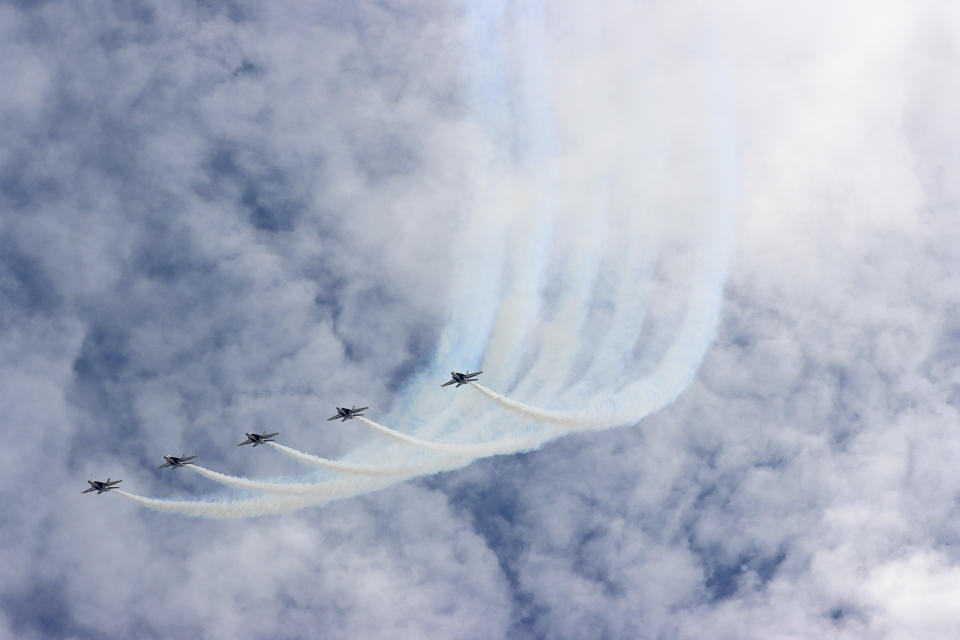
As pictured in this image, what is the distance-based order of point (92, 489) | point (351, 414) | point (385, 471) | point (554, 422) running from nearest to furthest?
point (554, 422)
point (385, 471)
point (351, 414)
point (92, 489)

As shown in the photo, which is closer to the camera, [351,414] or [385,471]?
[385,471]

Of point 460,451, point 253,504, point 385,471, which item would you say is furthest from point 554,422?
point 253,504

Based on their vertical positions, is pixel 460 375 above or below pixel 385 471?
above

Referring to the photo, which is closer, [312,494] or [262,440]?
[312,494]

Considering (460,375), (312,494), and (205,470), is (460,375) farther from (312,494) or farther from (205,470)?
(205,470)

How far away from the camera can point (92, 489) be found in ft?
227

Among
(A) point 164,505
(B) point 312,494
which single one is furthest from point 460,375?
(A) point 164,505

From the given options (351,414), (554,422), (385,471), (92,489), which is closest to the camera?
(554,422)

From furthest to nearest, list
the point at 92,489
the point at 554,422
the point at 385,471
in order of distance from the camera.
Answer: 1. the point at 92,489
2. the point at 385,471
3. the point at 554,422

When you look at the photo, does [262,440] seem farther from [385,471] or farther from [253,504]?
[385,471]

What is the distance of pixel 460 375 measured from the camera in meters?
60.5

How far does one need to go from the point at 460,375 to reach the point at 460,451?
6452mm

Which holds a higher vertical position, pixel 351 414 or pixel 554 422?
pixel 351 414

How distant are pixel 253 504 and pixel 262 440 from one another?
664 centimetres
